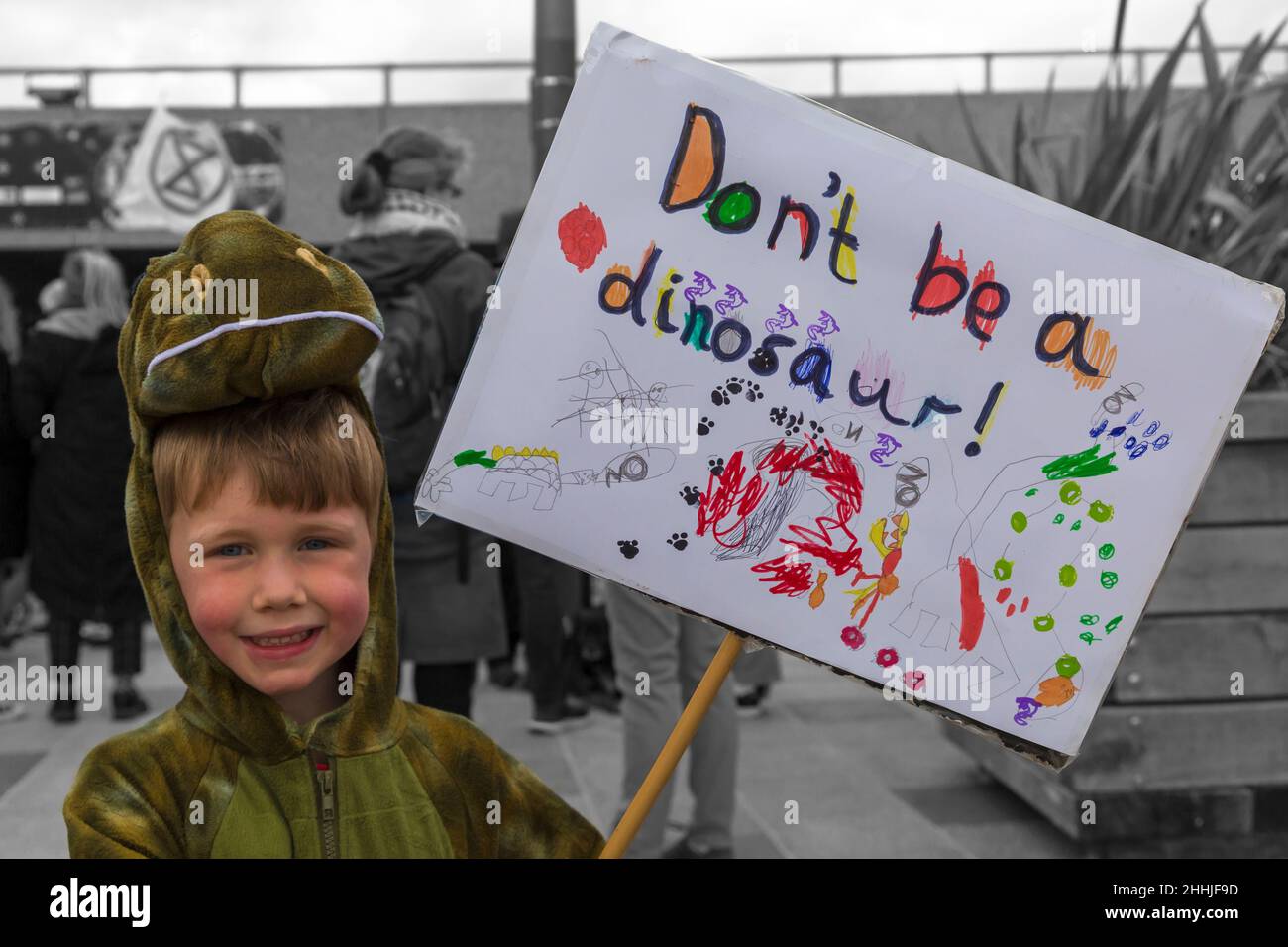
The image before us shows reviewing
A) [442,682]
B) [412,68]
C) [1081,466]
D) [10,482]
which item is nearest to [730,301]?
[1081,466]

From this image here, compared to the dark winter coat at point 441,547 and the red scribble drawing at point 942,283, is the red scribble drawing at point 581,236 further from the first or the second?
the dark winter coat at point 441,547

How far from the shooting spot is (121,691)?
552 cm

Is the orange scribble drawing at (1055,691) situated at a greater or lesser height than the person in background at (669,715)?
greater

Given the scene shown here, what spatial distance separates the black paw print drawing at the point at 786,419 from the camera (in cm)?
158

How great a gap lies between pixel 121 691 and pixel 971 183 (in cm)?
486

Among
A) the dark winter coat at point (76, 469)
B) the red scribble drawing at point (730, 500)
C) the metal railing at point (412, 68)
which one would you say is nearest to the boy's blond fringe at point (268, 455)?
the red scribble drawing at point (730, 500)

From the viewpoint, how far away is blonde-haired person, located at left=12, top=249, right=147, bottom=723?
5.23 meters

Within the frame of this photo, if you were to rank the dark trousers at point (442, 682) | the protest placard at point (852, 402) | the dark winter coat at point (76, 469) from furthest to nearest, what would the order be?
1. the dark winter coat at point (76, 469)
2. the dark trousers at point (442, 682)
3. the protest placard at point (852, 402)

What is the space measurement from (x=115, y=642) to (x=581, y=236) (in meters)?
4.57

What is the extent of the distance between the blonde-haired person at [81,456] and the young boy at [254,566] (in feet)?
12.9

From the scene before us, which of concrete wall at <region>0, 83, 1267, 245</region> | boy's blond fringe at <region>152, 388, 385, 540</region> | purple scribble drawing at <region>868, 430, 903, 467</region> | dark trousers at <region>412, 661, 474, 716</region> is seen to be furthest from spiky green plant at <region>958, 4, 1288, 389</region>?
concrete wall at <region>0, 83, 1267, 245</region>

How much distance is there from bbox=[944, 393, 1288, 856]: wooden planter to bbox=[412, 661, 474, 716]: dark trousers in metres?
1.71

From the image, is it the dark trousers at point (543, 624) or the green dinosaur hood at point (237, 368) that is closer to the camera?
the green dinosaur hood at point (237, 368)

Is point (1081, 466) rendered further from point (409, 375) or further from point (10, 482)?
point (10, 482)
